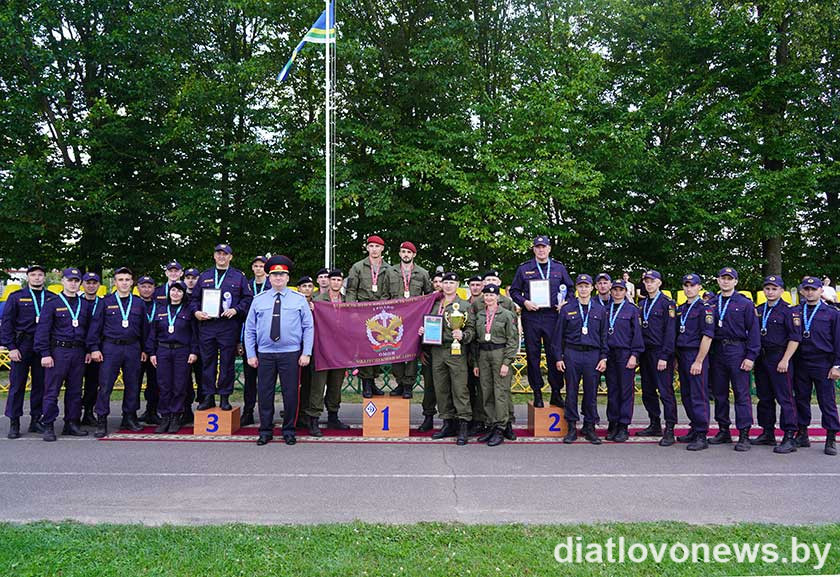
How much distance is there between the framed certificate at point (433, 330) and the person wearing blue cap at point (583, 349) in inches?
61.8

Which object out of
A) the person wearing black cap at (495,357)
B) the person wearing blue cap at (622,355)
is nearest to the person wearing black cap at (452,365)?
the person wearing black cap at (495,357)

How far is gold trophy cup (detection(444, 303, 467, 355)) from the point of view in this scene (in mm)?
7405

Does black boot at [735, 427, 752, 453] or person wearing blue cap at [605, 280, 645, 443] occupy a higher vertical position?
person wearing blue cap at [605, 280, 645, 443]

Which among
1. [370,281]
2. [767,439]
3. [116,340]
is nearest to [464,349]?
[370,281]

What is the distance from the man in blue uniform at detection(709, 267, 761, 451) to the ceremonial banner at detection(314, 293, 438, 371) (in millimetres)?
3704

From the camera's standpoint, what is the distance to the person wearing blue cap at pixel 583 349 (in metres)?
7.61

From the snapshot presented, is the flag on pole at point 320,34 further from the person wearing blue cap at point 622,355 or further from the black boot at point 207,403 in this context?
the person wearing blue cap at point 622,355

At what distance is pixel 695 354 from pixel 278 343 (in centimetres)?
537

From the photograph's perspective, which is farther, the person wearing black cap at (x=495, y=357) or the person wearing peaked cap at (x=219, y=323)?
the person wearing peaked cap at (x=219, y=323)

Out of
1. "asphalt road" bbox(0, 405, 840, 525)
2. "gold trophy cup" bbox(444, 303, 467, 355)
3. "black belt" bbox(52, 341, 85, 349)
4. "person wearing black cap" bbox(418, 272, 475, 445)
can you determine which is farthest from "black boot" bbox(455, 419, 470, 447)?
"black belt" bbox(52, 341, 85, 349)

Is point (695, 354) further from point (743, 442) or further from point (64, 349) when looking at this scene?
point (64, 349)

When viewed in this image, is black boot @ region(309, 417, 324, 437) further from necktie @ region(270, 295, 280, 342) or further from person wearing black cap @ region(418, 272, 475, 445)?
person wearing black cap @ region(418, 272, 475, 445)

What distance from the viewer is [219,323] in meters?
8.04

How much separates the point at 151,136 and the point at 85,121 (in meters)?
1.75
